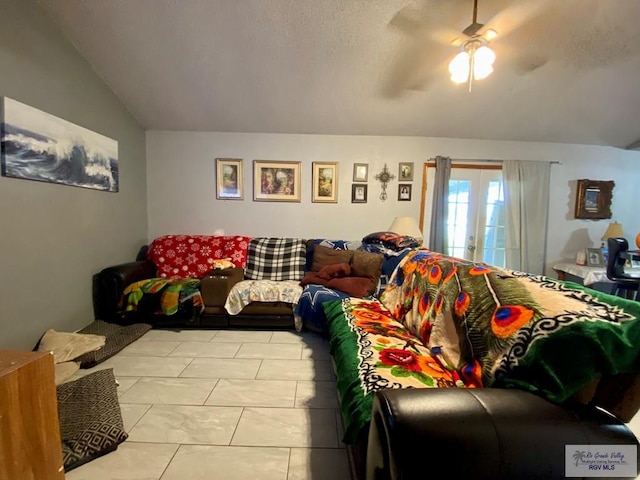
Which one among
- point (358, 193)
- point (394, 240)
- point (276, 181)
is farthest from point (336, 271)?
point (276, 181)

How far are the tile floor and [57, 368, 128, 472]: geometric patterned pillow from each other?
0.16ft

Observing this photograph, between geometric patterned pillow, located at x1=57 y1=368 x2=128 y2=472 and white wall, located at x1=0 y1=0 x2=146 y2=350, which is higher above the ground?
white wall, located at x1=0 y1=0 x2=146 y2=350

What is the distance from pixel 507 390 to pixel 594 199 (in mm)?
4139

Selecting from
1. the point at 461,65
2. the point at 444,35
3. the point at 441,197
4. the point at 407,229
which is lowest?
the point at 407,229

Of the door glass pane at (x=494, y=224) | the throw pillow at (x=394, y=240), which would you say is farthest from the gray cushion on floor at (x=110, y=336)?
the door glass pane at (x=494, y=224)

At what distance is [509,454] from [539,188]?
12.4 ft

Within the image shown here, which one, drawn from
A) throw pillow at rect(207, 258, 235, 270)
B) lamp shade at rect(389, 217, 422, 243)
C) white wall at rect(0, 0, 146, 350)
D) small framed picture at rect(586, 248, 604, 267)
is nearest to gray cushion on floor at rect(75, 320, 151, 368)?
white wall at rect(0, 0, 146, 350)

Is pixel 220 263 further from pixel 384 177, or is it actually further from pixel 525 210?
pixel 525 210

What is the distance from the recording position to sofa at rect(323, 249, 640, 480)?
0.66 m

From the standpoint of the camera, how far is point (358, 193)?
11.5ft

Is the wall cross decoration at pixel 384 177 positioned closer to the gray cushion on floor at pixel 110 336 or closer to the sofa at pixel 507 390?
the sofa at pixel 507 390

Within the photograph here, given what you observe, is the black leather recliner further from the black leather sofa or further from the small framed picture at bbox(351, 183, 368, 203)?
the black leather sofa

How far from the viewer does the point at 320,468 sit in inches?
47.3

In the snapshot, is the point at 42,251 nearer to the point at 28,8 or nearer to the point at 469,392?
the point at 28,8
